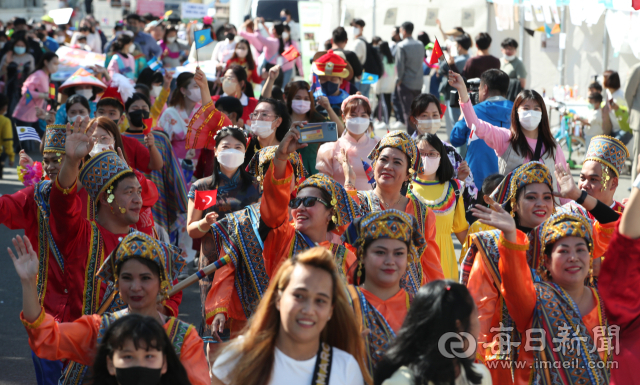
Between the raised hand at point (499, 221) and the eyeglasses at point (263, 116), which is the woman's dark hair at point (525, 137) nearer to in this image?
the eyeglasses at point (263, 116)

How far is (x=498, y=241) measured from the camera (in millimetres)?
3750

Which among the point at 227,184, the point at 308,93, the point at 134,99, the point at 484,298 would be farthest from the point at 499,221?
the point at 134,99

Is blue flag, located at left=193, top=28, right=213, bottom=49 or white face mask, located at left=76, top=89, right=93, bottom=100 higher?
blue flag, located at left=193, top=28, right=213, bottom=49

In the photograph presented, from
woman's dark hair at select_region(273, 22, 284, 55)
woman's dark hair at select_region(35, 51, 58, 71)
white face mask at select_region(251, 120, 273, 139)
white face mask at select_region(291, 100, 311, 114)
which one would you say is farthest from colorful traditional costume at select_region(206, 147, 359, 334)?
woman's dark hair at select_region(273, 22, 284, 55)

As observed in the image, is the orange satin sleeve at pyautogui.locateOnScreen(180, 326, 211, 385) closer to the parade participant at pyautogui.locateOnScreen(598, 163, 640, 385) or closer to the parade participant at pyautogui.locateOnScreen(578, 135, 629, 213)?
the parade participant at pyautogui.locateOnScreen(598, 163, 640, 385)

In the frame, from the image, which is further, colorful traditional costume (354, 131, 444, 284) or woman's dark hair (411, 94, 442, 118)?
woman's dark hair (411, 94, 442, 118)

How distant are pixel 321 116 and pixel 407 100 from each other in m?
8.25

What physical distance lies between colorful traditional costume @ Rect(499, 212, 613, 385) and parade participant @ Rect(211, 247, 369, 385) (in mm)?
987

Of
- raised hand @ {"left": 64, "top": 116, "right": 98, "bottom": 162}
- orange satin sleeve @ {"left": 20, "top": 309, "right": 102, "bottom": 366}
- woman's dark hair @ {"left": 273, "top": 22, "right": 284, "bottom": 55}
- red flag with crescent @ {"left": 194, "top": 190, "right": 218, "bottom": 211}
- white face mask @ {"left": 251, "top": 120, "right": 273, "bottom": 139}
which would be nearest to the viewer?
orange satin sleeve @ {"left": 20, "top": 309, "right": 102, "bottom": 366}

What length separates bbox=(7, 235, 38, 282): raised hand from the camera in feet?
10.6

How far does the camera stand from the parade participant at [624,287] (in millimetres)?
3229

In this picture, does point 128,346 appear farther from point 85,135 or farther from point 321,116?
point 321,116

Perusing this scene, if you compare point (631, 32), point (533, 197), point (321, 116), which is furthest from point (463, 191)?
point (631, 32)

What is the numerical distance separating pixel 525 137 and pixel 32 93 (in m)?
9.23
